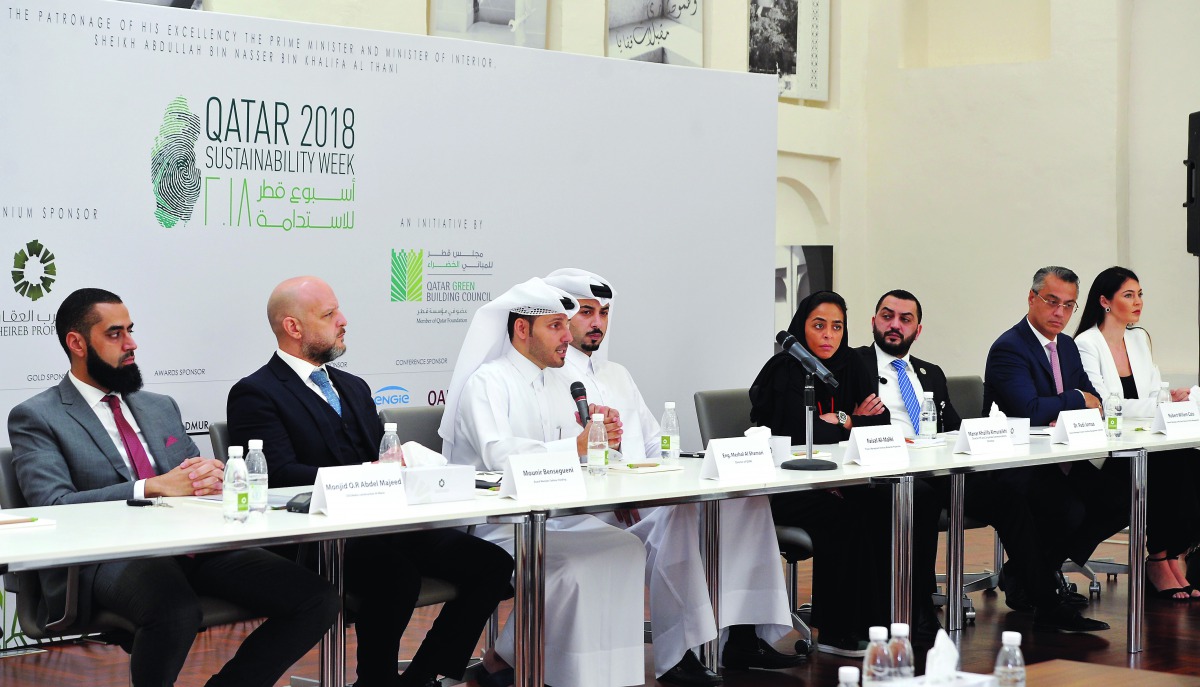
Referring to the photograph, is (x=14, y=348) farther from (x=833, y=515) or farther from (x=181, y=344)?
(x=833, y=515)

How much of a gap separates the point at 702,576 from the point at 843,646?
748 mm

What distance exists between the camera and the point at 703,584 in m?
4.29

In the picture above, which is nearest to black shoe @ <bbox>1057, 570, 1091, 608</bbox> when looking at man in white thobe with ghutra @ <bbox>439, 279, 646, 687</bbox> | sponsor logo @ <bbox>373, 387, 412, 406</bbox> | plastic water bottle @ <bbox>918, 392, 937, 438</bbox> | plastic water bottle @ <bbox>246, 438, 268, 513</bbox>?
plastic water bottle @ <bbox>918, 392, 937, 438</bbox>

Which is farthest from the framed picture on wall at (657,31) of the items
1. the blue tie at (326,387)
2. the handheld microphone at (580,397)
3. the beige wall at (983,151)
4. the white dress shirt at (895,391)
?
the blue tie at (326,387)

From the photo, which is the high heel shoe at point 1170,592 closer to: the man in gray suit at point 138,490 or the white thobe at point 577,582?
the white thobe at point 577,582

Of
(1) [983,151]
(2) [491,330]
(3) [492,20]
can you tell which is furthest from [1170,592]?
(3) [492,20]

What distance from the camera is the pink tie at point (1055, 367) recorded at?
19.2 ft

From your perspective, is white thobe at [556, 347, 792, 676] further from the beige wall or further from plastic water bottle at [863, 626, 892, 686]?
the beige wall

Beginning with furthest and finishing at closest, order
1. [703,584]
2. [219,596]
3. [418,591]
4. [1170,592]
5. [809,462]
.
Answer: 1. [1170,592]
2. [703,584]
3. [809,462]
4. [418,591]
5. [219,596]

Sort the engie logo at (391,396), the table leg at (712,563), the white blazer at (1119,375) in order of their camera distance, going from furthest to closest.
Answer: the white blazer at (1119,375) → the engie logo at (391,396) → the table leg at (712,563)

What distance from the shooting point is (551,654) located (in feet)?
12.8

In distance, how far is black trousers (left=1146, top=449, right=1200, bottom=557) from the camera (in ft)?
18.5

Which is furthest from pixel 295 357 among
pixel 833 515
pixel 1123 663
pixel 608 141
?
pixel 1123 663

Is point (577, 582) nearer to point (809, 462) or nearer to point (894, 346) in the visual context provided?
point (809, 462)
